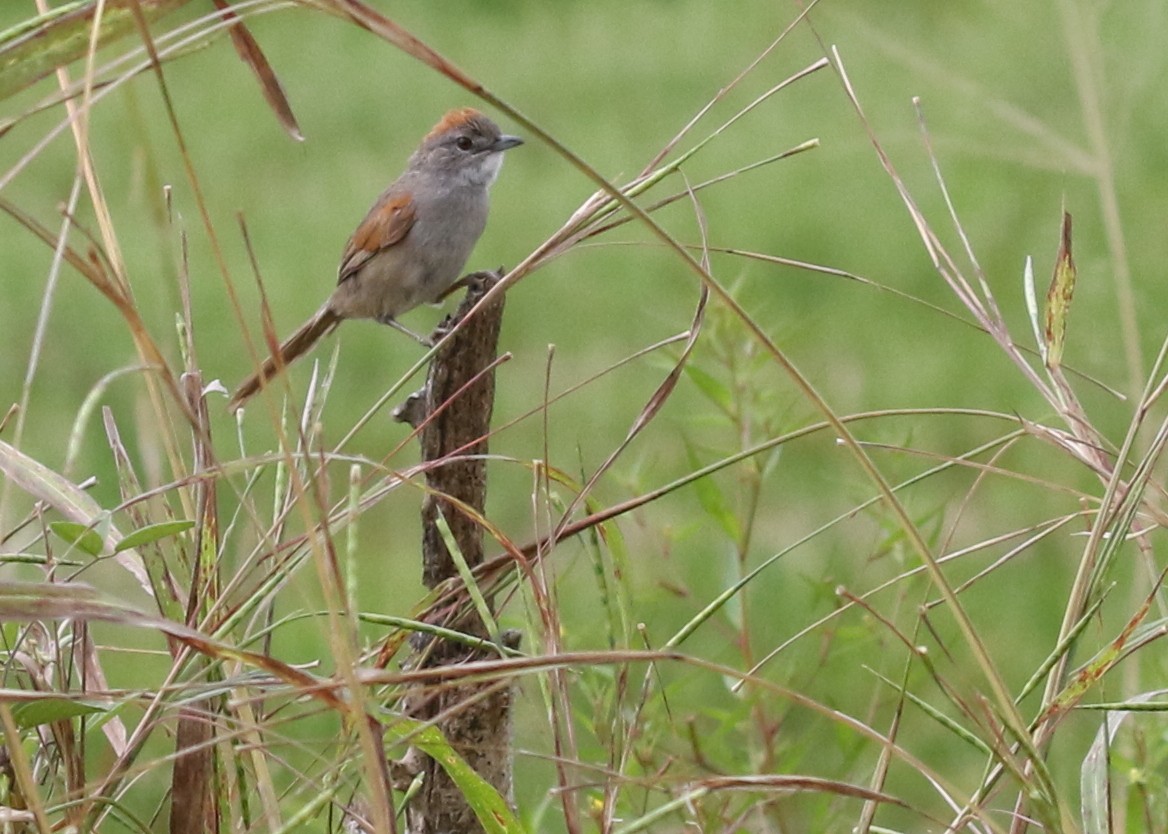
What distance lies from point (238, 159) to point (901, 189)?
304 inches

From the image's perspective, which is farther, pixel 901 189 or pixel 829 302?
pixel 829 302

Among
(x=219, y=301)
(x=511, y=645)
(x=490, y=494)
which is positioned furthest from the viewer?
(x=219, y=301)

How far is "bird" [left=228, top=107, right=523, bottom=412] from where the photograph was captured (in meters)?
4.90

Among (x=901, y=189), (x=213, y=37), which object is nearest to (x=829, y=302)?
(x=901, y=189)

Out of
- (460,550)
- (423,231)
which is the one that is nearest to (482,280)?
(460,550)

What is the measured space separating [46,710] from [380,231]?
366 cm

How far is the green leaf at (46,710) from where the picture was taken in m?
1.37

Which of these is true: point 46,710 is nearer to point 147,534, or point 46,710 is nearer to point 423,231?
point 147,534

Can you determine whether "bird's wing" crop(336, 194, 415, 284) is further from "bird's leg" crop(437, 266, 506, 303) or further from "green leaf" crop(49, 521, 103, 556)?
"green leaf" crop(49, 521, 103, 556)

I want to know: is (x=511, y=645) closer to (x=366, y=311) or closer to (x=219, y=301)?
(x=366, y=311)

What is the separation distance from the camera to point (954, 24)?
9.16m

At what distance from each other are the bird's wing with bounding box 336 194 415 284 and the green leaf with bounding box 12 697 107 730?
142 inches

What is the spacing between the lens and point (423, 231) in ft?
16.1

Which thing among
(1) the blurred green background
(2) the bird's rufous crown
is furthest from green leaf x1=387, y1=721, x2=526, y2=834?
(2) the bird's rufous crown
